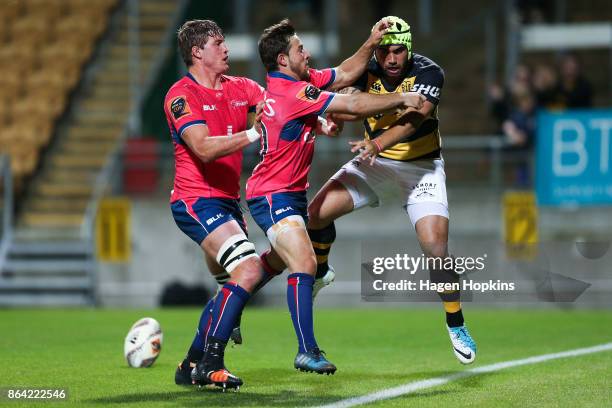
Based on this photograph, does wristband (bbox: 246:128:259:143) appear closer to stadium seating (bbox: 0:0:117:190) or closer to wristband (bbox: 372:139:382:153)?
wristband (bbox: 372:139:382:153)

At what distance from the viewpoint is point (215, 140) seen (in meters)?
7.36

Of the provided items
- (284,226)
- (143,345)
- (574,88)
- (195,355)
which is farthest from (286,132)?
(574,88)

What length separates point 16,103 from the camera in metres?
20.0

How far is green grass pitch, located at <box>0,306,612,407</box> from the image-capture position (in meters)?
7.30

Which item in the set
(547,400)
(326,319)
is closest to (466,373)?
(547,400)

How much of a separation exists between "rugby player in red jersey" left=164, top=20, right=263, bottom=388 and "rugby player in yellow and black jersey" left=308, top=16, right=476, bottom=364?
88 cm

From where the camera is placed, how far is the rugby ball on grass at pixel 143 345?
8.98m

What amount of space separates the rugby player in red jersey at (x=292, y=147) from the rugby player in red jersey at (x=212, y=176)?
0.21m

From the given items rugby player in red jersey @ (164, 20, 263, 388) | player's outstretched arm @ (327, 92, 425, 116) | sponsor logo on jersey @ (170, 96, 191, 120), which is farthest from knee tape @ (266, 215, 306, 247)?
sponsor logo on jersey @ (170, 96, 191, 120)

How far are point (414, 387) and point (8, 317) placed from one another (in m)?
8.19

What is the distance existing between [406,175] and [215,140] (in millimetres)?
1808

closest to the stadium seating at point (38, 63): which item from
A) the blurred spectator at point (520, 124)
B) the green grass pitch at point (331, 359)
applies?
the green grass pitch at point (331, 359)

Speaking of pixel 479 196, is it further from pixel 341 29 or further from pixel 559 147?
pixel 341 29

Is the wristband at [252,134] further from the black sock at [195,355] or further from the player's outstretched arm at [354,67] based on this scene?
the black sock at [195,355]
